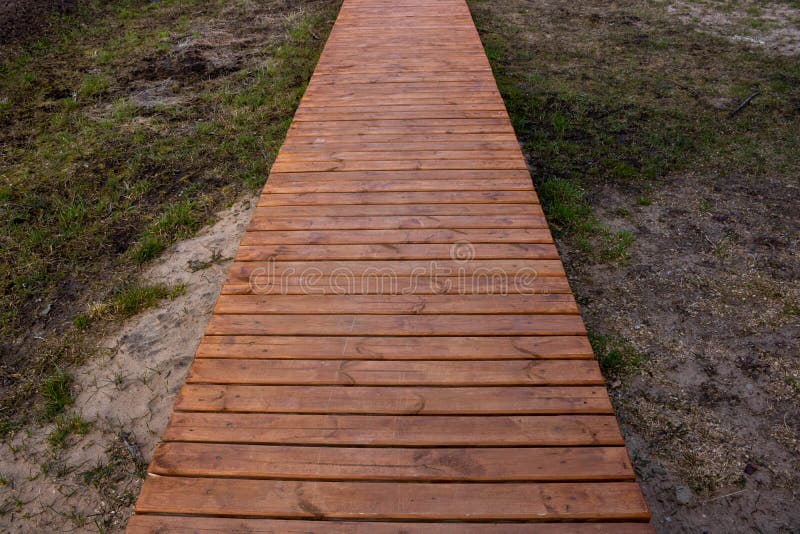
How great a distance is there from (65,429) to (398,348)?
1852mm

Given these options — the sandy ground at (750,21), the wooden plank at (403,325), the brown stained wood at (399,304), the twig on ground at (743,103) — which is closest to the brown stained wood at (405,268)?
the brown stained wood at (399,304)

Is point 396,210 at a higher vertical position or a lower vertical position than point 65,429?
higher

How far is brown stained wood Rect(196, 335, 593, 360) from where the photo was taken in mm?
2107

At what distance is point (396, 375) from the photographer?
2.04m

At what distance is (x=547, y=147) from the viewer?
4816mm

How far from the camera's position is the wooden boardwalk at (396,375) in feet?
5.36

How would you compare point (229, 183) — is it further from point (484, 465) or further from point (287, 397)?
point (484, 465)

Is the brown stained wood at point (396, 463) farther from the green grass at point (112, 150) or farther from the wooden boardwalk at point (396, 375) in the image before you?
the green grass at point (112, 150)

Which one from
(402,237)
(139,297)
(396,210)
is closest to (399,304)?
(402,237)

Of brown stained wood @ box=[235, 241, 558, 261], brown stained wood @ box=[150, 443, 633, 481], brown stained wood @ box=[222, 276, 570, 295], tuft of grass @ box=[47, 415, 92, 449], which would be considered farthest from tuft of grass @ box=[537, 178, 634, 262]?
tuft of grass @ box=[47, 415, 92, 449]

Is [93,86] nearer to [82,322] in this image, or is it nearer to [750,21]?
[82,322]

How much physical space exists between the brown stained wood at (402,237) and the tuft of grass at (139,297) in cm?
94

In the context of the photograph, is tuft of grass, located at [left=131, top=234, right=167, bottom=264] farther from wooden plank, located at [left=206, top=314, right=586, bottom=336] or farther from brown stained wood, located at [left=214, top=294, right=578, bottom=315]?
wooden plank, located at [left=206, top=314, right=586, bottom=336]

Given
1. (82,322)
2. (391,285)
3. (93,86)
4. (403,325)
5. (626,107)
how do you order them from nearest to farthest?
(403,325), (391,285), (82,322), (626,107), (93,86)
